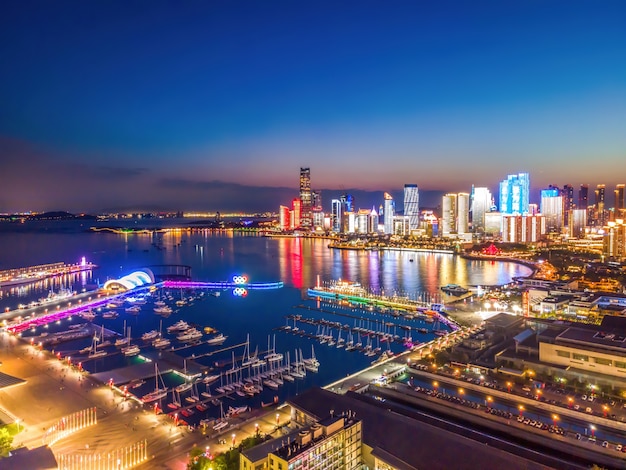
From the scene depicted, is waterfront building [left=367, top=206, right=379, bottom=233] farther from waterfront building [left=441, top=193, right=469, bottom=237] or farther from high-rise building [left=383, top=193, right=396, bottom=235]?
waterfront building [left=441, top=193, right=469, bottom=237]

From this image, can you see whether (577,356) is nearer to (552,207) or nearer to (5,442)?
(5,442)

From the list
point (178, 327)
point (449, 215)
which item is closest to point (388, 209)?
point (449, 215)

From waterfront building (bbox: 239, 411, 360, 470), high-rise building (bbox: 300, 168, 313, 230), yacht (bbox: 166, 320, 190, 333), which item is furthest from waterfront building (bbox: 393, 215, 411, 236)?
waterfront building (bbox: 239, 411, 360, 470)

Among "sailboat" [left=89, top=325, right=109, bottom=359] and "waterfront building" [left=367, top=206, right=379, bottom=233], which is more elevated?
"waterfront building" [left=367, top=206, right=379, bottom=233]

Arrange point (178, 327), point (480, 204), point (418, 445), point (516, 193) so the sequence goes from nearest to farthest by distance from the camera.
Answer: point (418, 445), point (178, 327), point (516, 193), point (480, 204)

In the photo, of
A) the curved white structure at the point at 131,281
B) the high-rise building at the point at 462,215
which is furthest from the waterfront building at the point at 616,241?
the curved white structure at the point at 131,281

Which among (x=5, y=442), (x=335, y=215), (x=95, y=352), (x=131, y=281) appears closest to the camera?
(x=5, y=442)
